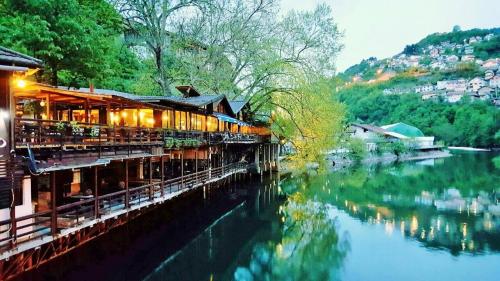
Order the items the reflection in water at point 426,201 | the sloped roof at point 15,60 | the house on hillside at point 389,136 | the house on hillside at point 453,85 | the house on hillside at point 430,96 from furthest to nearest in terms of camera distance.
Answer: the house on hillside at point 453,85 < the house on hillside at point 430,96 < the house on hillside at point 389,136 < the reflection in water at point 426,201 < the sloped roof at point 15,60

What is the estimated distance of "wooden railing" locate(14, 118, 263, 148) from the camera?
1331cm

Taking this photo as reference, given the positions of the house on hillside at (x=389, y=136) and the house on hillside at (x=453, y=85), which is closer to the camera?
the house on hillside at (x=389, y=136)

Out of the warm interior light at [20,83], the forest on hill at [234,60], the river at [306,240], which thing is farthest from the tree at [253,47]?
the warm interior light at [20,83]

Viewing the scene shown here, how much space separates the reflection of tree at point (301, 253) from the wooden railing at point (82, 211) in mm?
6318

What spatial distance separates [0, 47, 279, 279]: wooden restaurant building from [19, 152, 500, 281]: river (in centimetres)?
223

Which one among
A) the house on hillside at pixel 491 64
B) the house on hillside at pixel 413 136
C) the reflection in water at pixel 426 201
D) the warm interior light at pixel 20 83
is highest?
the house on hillside at pixel 491 64

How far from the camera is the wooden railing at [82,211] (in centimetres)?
1232

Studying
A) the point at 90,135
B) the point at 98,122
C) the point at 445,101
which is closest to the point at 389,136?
the point at 445,101

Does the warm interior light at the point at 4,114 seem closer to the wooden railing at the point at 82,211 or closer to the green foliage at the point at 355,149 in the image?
the wooden railing at the point at 82,211

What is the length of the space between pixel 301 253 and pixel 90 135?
13.5 m

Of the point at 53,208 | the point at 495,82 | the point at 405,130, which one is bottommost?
the point at 53,208

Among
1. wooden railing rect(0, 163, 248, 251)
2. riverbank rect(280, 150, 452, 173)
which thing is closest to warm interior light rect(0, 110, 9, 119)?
wooden railing rect(0, 163, 248, 251)

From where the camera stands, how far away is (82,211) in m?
16.2

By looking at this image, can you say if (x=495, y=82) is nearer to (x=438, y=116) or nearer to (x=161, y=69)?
(x=438, y=116)
